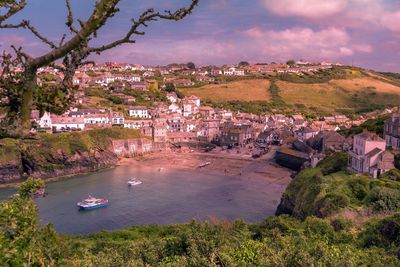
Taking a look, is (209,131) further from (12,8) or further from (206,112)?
(12,8)

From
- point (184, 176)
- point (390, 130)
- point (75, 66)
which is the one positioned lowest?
point (184, 176)

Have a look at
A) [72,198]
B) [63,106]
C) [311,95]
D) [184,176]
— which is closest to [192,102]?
[311,95]

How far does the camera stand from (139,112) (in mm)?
77938

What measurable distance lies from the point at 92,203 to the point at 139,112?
1637 inches

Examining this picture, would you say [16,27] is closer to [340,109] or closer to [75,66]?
[75,66]

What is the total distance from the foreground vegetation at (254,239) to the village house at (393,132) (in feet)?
21.0

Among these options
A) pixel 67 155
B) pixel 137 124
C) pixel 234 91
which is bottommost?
pixel 67 155

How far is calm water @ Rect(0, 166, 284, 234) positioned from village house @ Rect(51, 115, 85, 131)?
50.9 ft

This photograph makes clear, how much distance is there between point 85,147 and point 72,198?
16.6 meters

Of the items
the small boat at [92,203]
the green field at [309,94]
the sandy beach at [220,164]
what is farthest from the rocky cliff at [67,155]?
the green field at [309,94]

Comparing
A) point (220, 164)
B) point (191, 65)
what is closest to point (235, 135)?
point (220, 164)

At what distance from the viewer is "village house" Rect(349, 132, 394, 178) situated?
31.7 metres

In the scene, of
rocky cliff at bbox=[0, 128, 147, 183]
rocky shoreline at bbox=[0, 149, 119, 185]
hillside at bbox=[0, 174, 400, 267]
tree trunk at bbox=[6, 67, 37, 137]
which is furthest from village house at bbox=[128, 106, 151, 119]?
tree trunk at bbox=[6, 67, 37, 137]

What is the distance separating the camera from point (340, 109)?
327 ft
